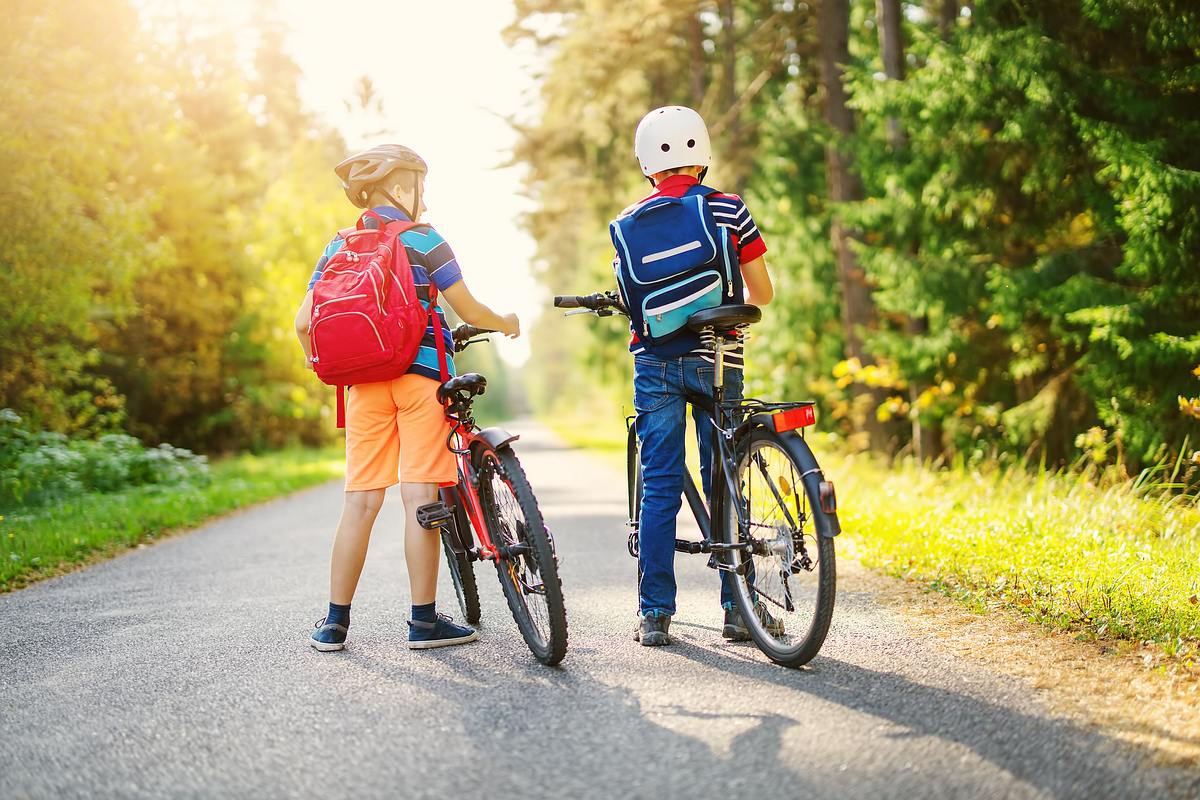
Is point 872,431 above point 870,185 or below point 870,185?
below

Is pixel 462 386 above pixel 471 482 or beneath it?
above

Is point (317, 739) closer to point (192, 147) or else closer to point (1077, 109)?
point (1077, 109)

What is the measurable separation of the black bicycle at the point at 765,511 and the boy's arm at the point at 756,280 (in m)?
0.14

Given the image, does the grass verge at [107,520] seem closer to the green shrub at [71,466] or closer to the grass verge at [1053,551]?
the green shrub at [71,466]

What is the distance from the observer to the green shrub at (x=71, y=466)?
9.98 m

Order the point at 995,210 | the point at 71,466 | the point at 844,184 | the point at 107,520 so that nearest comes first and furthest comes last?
the point at 107,520, the point at 995,210, the point at 71,466, the point at 844,184

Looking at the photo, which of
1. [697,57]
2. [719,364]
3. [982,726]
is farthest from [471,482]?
[697,57]

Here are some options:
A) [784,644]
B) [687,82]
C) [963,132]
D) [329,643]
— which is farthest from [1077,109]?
[687,82]

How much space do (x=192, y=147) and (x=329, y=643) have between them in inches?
695

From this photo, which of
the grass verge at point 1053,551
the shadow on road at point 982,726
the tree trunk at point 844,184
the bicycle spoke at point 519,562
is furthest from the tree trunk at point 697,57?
the shadow on road at point 982,726

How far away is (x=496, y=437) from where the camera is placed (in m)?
3.96

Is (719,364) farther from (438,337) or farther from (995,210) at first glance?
(995,210)

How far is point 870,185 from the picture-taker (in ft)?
34.4

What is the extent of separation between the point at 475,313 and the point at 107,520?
5.60 meters
